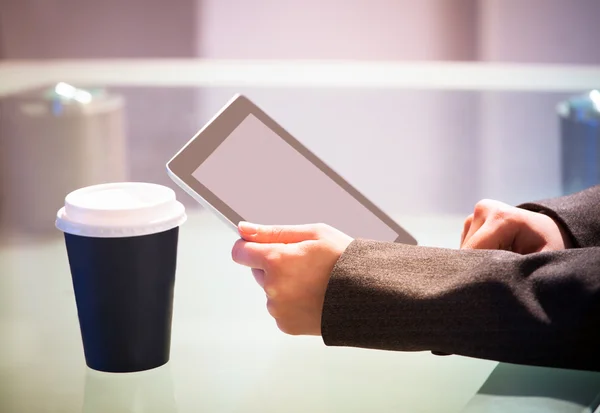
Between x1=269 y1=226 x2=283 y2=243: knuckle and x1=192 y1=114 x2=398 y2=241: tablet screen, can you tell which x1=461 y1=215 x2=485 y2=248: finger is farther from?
x1=269 y1=226 x2=283 y2=243: knuckle

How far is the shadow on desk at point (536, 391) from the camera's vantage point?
2.71 feet

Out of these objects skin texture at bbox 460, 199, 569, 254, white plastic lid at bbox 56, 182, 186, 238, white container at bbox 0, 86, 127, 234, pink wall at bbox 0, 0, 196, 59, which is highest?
white plastic lid at bbox 56, 182, 186, 238

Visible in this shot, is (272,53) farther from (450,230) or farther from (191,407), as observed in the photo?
(191,407)

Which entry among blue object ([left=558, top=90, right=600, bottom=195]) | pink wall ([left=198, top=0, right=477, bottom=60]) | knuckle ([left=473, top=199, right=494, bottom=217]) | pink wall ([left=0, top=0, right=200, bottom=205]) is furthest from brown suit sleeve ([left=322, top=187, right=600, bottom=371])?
pink wall ([left=0, top=0, right=200, bottom=205])

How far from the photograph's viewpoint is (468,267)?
0.86 metres

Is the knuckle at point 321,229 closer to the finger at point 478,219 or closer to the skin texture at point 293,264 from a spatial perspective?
the skin texture at point 293,264

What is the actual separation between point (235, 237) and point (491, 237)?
1.73 feet

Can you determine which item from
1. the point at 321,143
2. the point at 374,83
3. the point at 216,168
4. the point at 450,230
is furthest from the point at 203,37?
the point at 216,168

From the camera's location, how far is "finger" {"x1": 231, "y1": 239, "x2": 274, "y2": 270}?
938 millimetres

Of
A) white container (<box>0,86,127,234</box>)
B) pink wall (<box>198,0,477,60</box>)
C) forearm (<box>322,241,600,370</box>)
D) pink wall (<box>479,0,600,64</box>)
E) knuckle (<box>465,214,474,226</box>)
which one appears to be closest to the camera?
forearm (<box>322,241,600,370</box>)

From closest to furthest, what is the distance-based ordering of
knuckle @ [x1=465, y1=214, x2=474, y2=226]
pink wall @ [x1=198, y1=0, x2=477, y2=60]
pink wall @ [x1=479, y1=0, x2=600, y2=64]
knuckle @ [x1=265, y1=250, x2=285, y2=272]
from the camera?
knuckle @ [x1=265, y1=250, x2=285, y2=272] → knuckle @ [x1=465, y1=214, x2=474, y2=226] → pink wall @ [x1=479, y1=0, x2=600, y2=64] → pink wall @ [x1=198, y1=0, x2=477, y2=60]

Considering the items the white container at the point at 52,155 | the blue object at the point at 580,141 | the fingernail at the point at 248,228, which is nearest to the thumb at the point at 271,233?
the fingernail at the point at 248,228

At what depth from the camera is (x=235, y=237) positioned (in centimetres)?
149

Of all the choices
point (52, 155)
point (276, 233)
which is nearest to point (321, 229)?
point (276, 233)
